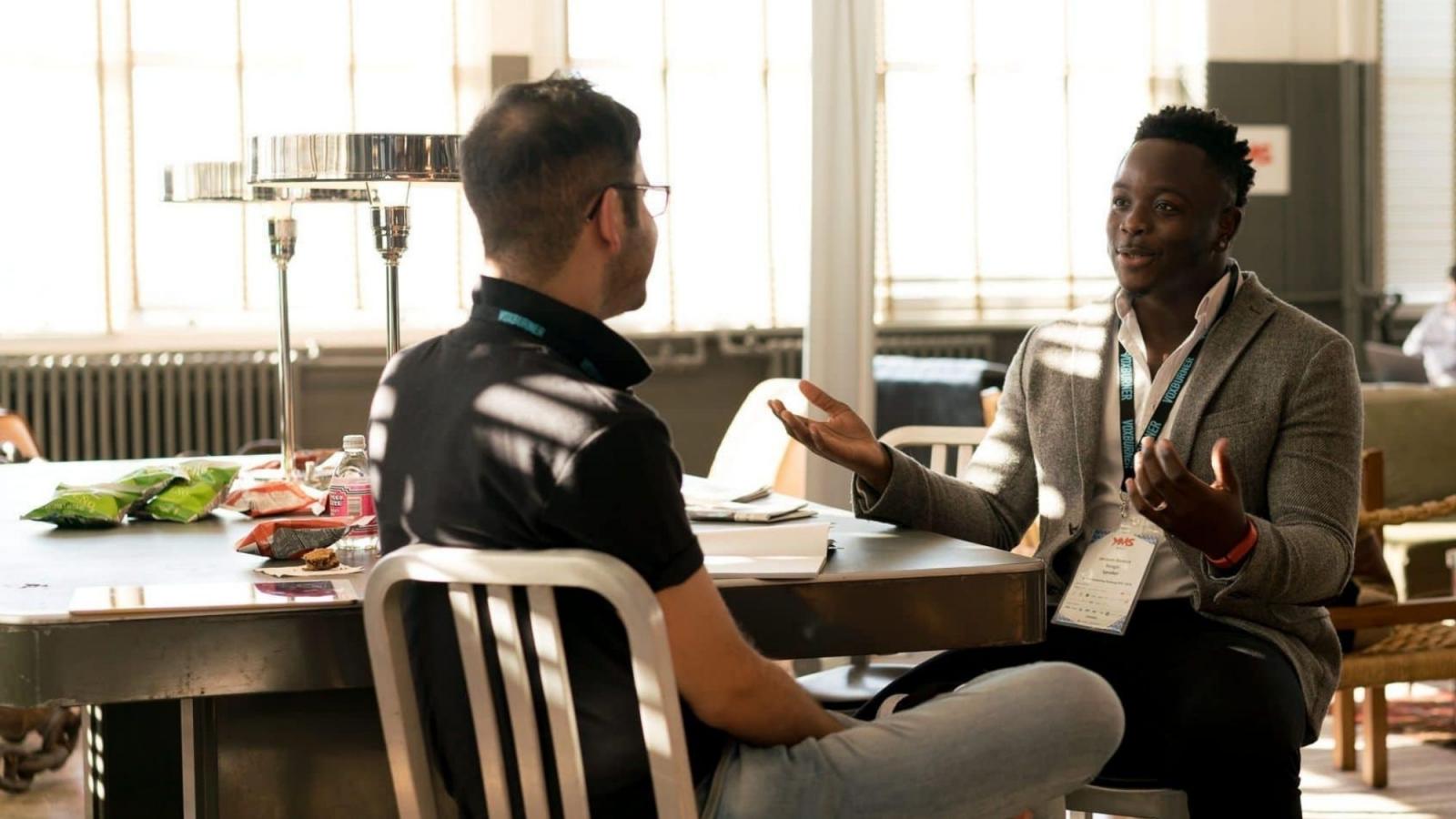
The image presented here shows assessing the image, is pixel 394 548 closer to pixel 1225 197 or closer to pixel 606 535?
pixel 606 535

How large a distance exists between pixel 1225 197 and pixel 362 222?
16.5ft

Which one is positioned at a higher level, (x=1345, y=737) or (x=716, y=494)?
(x=716, y=494)

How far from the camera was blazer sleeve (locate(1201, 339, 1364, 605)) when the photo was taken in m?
2.21

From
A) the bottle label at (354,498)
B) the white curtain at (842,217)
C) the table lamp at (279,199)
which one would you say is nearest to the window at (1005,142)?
the white curtain at (842,217)

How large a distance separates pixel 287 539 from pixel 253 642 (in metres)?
0.36

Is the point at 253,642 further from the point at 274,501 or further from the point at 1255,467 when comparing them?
the point at 1255,467

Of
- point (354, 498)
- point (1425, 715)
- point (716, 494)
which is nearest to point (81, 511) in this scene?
point (354, 498)

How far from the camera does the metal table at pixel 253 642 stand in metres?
1.65

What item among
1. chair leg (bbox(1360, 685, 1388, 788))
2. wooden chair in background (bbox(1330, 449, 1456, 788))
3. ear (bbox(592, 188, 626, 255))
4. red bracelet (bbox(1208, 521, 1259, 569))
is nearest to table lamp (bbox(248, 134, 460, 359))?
ear (bbox(592, 188, 626, 255))

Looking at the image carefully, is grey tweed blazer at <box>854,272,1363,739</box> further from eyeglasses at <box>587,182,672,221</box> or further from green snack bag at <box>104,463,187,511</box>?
green snack bag at <box>104,463,187,511</box>

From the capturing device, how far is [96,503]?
2400mm

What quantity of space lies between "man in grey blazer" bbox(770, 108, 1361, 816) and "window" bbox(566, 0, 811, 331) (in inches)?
194

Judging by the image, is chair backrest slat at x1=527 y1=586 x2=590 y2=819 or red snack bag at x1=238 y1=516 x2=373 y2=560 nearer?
chair backrest slat at x1=527 y1=586 x2=590 y2=819

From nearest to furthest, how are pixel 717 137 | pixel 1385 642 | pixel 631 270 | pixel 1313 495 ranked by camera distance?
pixel 631 270 → pixel 1313 495 → pixel 1385 642 → pixel 717 137
